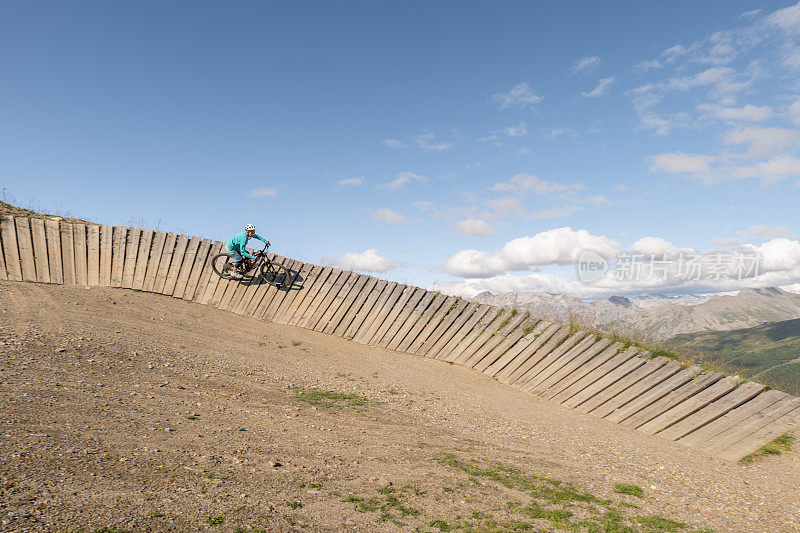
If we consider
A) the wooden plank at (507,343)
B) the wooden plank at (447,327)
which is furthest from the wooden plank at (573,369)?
the wooden plank at (447,327)

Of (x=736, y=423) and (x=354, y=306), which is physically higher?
(x=354, y=306)

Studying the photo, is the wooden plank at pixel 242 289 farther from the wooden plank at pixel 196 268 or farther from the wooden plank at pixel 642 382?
the wooden plank at pixel 642 382

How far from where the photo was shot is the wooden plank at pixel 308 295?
12172 mm

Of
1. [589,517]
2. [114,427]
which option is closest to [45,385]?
[114,427]

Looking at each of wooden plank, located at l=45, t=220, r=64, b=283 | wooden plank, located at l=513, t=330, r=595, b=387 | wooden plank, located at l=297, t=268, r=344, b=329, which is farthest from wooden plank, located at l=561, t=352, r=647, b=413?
wooden plank, located at l=45, t=220, r=64, b=283

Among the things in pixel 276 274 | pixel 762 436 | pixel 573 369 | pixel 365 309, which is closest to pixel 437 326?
pixel 365 309

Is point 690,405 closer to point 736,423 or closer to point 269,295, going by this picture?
point 736,423

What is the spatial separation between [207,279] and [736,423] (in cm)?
1298

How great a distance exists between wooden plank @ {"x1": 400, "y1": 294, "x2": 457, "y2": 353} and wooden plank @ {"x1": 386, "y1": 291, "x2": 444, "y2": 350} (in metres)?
0.11

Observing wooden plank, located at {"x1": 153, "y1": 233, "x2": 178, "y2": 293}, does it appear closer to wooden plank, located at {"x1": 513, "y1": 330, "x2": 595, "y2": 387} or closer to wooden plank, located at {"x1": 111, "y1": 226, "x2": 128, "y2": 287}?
wooden plank, located at {"x1": 111, "y1": 226, "x2": 128, "y2": 287}

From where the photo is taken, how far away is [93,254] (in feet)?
40.5

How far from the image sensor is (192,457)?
396 centimetres

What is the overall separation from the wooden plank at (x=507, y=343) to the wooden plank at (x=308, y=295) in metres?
5.17

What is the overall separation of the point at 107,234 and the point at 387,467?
1235 cm
